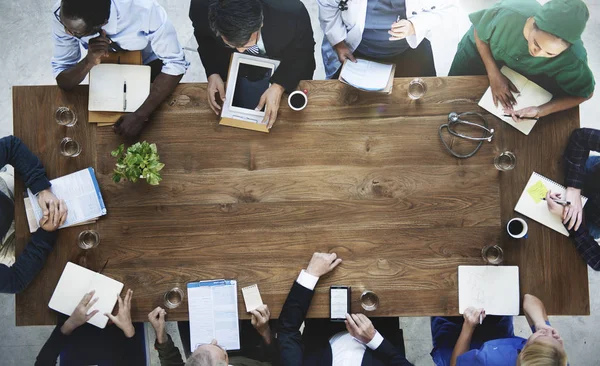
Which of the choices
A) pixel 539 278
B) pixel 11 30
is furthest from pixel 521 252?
pixel 11 30

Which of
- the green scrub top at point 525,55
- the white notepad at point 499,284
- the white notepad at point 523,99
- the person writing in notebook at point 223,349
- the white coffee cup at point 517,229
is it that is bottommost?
the person writing in notebook at point 223,349

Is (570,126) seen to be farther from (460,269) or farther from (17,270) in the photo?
(17,270)

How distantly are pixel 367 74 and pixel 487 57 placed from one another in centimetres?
52

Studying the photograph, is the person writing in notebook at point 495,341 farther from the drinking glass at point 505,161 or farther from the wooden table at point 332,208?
the drinking glass at point 505,161

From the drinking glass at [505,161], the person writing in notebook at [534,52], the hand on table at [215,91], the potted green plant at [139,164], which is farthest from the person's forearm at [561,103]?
the potted green plant at [139,164]

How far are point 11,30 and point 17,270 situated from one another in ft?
6.07

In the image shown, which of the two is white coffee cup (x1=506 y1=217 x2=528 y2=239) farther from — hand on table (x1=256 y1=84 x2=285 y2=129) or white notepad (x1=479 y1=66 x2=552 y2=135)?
hand on table (x1=256 y1=84 x2=285 y2=129)

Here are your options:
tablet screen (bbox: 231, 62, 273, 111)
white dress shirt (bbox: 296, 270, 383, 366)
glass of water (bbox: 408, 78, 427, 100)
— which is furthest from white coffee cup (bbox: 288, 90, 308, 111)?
white dress shirt (bbox: 296, 270, 383, 366)

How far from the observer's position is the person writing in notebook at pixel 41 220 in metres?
2.03

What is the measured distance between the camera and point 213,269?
2070mm

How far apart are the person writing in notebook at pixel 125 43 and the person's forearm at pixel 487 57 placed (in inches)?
51.6

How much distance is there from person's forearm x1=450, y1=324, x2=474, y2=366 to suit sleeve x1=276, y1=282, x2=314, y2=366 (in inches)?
26.6

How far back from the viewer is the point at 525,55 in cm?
201

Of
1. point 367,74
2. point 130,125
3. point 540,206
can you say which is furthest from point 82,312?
point 540,206
